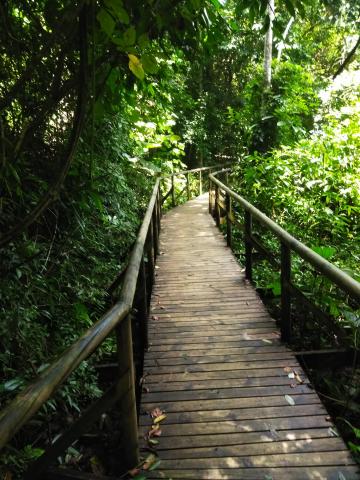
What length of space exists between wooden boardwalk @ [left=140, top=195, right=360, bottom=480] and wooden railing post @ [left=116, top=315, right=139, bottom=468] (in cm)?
17

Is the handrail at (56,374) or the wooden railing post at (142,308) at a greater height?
the handrail at (56,374)

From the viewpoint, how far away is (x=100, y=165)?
15.8 ft

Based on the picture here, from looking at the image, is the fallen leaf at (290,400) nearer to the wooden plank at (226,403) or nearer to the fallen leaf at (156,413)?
the wooden plank at (226,403)

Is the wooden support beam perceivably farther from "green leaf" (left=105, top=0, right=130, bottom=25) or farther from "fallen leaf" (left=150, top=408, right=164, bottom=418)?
"green leaf" (left=105, top=0, right=130, bottom=25)

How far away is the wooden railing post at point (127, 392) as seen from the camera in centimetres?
202

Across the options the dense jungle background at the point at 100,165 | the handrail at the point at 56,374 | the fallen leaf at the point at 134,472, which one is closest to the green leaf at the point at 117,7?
the dense jungle background at the point at 100,165

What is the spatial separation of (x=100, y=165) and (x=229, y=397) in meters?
3.16

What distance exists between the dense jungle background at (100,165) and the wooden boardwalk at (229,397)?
1.24ft

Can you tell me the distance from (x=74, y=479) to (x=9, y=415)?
2.49ft

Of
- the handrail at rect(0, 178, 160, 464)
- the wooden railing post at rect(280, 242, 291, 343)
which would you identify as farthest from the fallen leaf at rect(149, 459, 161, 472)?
the wooden railing post at rect(280, 242, 291, 343)

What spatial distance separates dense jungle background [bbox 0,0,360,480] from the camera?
1909 mm

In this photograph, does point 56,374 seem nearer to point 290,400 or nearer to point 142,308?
point 290,400

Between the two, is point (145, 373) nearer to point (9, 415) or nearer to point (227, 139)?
point (9, 415)

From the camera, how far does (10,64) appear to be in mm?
2355
